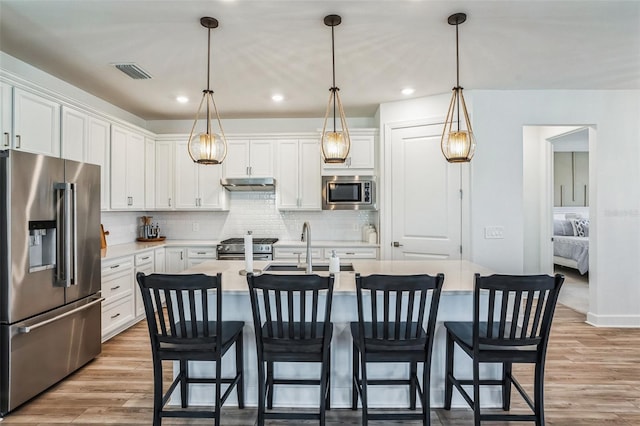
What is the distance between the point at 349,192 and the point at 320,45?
2.09 m

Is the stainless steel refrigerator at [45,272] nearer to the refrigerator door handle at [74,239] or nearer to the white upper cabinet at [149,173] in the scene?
the refrigerator door handle at [74,239]

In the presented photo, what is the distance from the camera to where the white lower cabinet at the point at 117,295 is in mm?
3537

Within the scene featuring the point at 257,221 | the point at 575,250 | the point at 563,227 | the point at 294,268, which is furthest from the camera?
the point at 563,227

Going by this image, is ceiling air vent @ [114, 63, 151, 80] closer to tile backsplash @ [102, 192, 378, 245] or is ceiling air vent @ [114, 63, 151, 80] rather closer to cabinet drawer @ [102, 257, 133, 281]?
cabinet drawer @ [102, 257, 133, 281]

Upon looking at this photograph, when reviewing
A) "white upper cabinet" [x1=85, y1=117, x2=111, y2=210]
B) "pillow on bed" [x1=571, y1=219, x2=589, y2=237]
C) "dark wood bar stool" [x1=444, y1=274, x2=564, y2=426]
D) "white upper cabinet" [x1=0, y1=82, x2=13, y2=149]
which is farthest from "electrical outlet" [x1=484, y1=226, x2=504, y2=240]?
"pillow on bed" [x1=571, y1=219, x2=589, y2=237]

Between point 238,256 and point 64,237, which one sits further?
point 238,256

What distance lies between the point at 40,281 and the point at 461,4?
11.5 feet

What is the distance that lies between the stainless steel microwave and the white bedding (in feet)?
→ 15.3

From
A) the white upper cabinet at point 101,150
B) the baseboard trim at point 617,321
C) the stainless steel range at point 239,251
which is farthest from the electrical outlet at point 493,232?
the white upper cabinet at point 101,150

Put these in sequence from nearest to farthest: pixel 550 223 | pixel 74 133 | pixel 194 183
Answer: pixel 74 133 → pixel 194 183 → pixel 550 223

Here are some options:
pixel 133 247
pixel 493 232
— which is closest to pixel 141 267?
pixel 133 247

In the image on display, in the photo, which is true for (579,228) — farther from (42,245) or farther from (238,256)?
(42,245)

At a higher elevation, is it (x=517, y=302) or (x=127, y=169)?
(x=127, y=169)

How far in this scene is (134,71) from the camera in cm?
348
